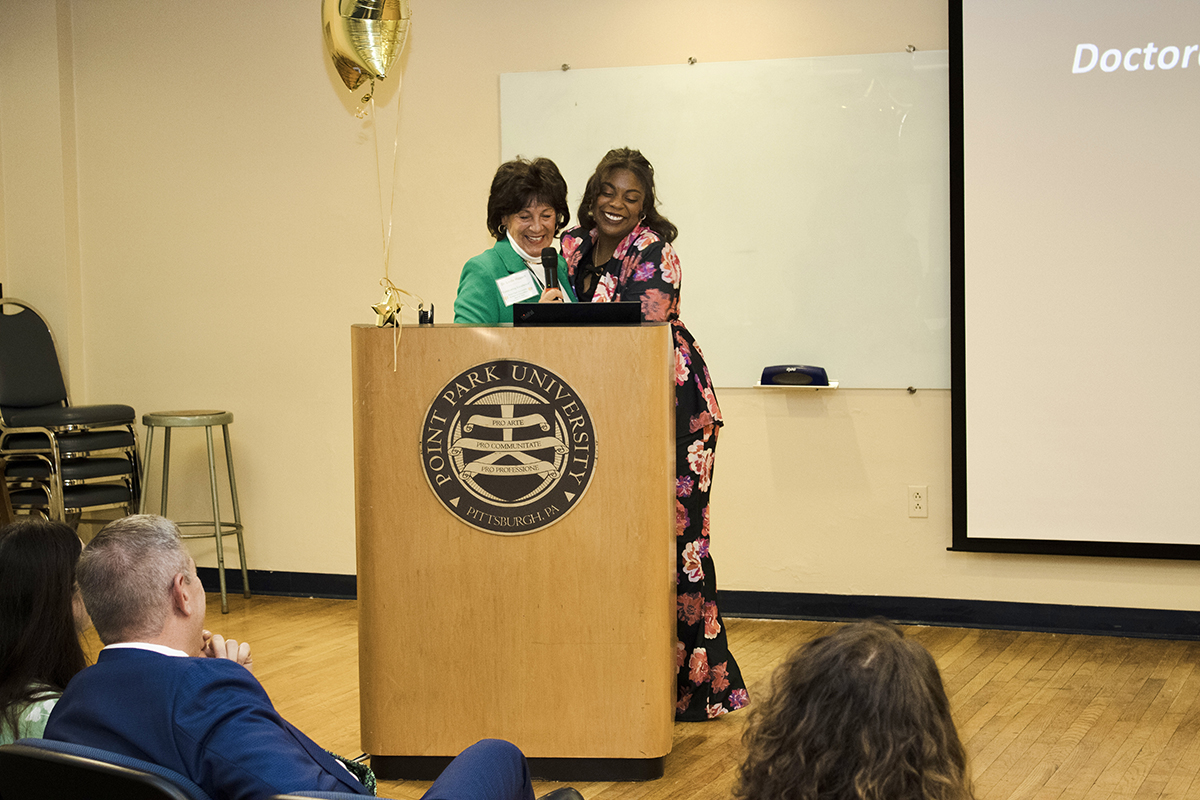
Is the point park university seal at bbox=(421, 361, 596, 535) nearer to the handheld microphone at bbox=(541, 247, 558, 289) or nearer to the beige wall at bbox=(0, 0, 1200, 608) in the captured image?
the handheld microphone at bbox=(541, 247, 558, 289)

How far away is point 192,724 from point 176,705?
33mm

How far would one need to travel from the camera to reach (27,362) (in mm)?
4793

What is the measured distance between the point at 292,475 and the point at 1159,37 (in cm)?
397

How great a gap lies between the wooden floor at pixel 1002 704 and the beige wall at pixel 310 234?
35cm

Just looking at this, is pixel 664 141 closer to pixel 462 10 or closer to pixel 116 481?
pixel 462 10

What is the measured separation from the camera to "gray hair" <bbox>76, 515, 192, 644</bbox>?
1.48 metres

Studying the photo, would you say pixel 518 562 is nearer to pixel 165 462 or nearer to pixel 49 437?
pixel 165 462

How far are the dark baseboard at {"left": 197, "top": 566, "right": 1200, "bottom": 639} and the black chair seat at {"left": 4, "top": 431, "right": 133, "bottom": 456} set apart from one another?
59.4 inches

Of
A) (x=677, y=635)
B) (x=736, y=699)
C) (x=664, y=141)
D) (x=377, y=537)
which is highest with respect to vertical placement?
(x=664, y=141)

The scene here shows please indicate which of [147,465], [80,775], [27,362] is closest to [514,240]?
[80,775]

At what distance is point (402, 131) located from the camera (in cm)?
469

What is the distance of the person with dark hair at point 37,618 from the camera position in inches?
66.3

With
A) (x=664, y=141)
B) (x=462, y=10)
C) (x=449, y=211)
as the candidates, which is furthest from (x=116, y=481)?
(x=664, y=141)

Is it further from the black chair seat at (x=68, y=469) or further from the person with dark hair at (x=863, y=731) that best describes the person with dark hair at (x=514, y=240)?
the black chair seat at (x=68, y=469)
